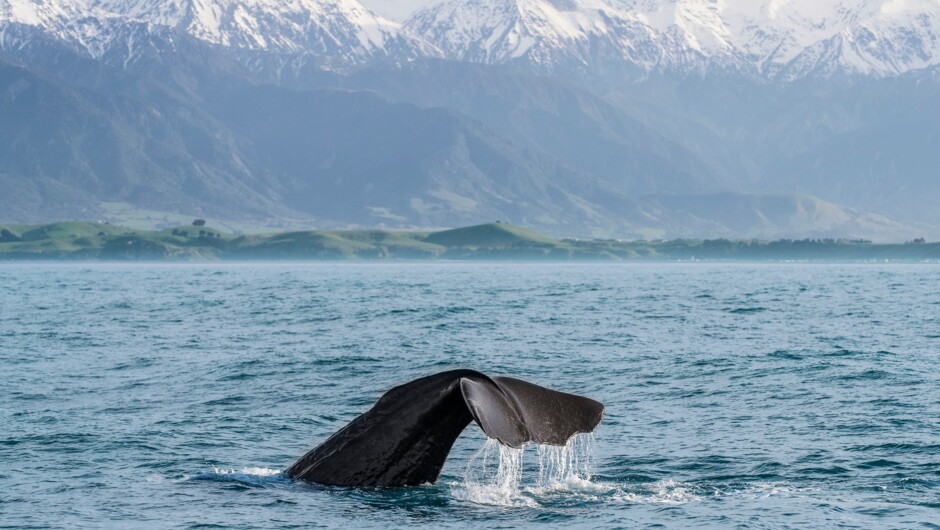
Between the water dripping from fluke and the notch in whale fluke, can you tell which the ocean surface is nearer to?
the water dripping from fluke

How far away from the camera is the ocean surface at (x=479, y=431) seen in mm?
20125

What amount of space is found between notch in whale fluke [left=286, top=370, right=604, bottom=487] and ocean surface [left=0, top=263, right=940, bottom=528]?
0.49 metres

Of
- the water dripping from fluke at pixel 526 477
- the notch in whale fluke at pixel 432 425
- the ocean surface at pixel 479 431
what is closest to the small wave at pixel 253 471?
the ocean surface at pixel 479 431

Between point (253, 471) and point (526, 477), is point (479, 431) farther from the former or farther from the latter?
point (253, 471)

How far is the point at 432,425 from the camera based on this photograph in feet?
58.7

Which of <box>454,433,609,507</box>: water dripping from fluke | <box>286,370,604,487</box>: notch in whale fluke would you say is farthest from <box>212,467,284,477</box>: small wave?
<box>454,433,609,507</box>: water dripping from fluke

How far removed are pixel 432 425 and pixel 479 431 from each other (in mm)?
10623

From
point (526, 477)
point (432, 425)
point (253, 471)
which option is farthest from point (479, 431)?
point (432, 425)

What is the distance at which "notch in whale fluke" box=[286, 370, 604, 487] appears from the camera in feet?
51.9

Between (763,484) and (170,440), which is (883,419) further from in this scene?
(170,440)

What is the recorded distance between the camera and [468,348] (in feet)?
166

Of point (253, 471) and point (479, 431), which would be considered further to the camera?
point (479, 431)

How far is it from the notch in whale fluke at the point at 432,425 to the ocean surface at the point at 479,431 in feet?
1.62

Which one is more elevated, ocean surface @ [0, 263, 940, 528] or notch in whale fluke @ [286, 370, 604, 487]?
notch in whale fluke @ [286, 370, 604, 487]
